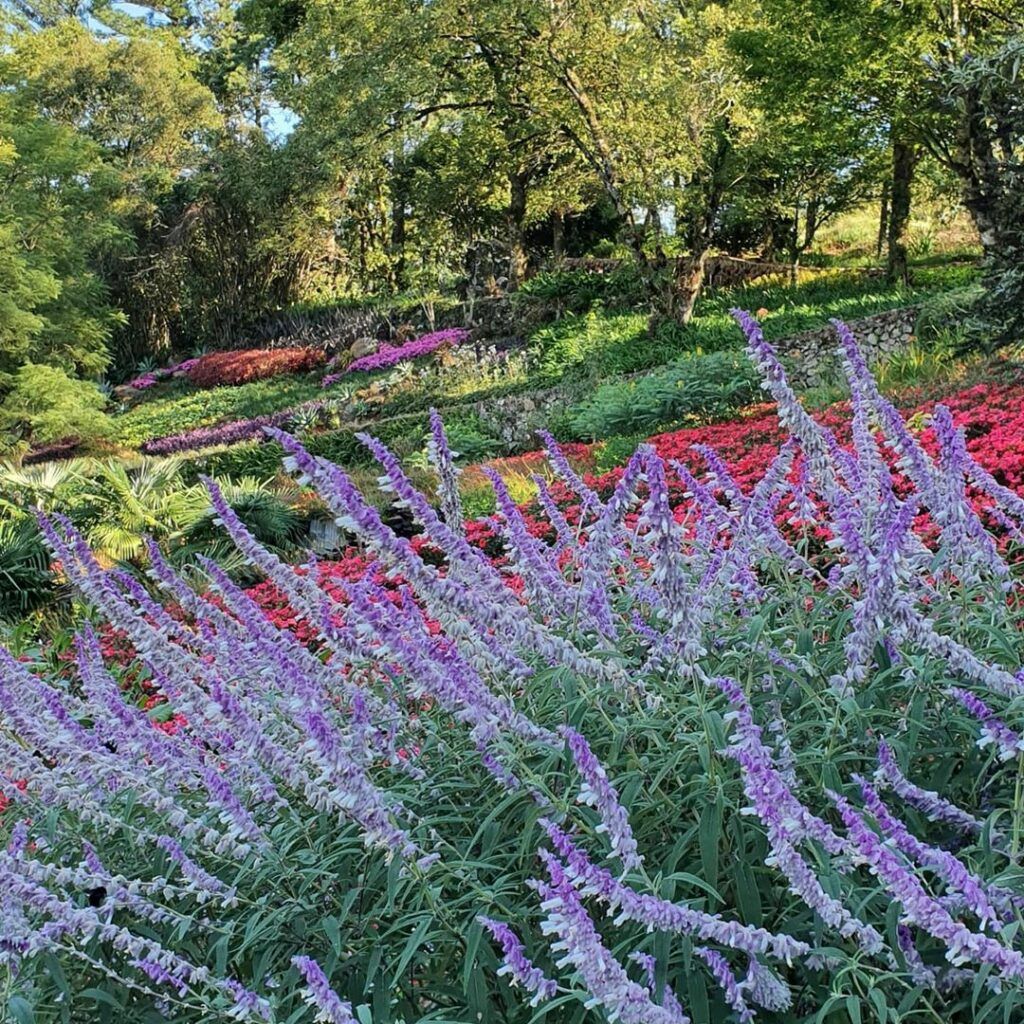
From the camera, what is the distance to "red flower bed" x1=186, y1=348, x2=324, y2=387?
1107 inches

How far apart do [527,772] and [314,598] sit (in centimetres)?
98

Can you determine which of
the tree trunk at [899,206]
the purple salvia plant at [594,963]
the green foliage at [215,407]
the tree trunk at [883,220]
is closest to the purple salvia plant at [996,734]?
the purple salvia plant at [594,963]

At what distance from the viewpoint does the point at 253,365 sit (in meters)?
28.7

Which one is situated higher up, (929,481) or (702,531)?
(929,481)

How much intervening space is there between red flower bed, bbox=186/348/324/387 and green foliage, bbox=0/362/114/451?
9.45 m

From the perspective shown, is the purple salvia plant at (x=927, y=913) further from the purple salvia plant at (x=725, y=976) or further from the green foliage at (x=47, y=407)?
the green foliage at (x=47, y=407)

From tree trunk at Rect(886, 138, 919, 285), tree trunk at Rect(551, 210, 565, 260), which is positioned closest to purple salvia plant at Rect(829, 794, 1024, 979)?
tree trunk at Rect(886, 138, 919, 285)

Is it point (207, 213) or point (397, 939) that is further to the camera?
point (207, 213)

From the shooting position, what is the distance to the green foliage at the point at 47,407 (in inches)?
707

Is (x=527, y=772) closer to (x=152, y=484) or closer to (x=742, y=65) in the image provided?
(x=152, y=484)

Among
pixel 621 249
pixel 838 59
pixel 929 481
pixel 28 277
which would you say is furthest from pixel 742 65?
pixel 929 481

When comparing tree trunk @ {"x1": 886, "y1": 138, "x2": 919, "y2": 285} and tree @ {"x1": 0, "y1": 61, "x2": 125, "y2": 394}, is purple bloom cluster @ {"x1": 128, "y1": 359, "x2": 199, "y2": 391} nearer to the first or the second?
tree @ {"x1": 0, "y1": 61, "x2": 125, "y2": 394}

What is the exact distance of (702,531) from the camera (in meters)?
3.06

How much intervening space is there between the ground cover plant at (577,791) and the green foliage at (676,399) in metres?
9.02
